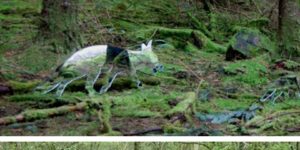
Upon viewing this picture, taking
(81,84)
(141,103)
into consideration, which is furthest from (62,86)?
(141,103)

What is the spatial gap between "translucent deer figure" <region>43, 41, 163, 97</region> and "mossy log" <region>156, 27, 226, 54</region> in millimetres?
79

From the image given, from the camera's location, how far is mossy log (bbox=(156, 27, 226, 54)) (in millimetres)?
2760

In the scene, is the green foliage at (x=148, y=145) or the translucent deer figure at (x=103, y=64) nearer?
the translucent deer figure at (x=103, y=64)

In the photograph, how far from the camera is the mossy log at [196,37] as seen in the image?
2.76m

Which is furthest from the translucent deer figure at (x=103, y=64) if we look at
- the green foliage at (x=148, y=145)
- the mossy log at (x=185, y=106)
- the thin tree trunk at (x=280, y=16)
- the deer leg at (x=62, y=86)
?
the thin tree trunk at (x=280, y=16)

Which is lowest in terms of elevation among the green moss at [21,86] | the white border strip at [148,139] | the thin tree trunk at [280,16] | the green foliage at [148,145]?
the green foliage at [148,145]

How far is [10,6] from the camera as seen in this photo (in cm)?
270

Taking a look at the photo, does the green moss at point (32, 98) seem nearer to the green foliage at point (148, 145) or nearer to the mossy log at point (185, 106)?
the green foliage at point (148, 145)

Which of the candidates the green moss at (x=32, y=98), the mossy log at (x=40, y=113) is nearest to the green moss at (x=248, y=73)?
the mossy log at (x=40, y=113)

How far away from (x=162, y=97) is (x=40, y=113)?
17.3 inches

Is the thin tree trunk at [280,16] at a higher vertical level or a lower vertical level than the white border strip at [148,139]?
higher

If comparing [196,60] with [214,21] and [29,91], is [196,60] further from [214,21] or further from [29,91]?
[29,91]

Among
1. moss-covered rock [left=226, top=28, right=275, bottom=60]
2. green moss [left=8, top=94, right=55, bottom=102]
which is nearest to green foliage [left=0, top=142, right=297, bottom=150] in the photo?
green moss [left=8, top=94, right=55, bottom=102]

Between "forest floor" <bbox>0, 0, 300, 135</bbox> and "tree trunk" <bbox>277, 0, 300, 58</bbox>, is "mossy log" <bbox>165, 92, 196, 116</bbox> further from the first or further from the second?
"tree trunk" <bbox>277, 0, 300, 58</bbox>
